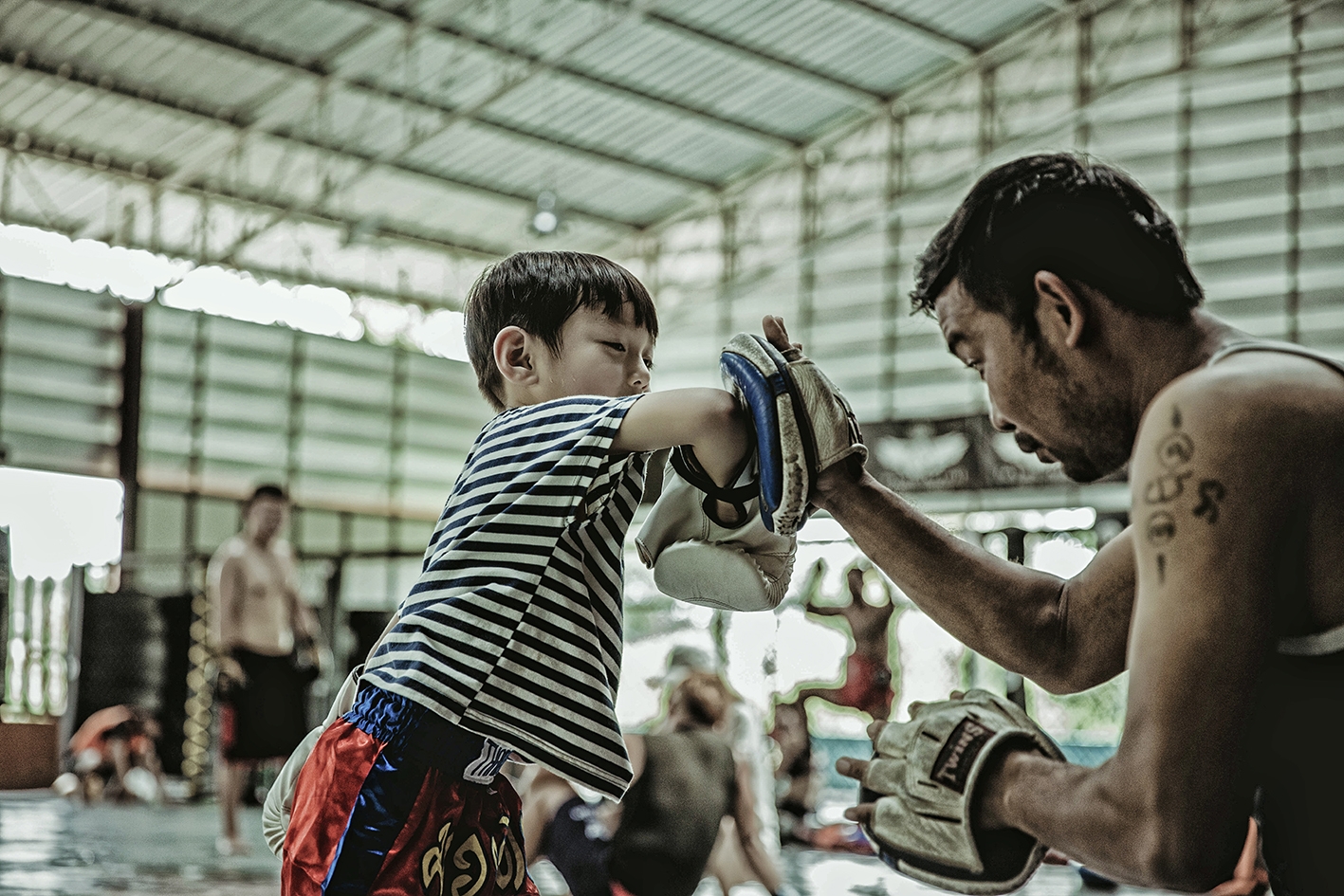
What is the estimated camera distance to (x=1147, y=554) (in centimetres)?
148

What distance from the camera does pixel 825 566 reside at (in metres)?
11.6

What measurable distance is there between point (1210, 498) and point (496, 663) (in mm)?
950


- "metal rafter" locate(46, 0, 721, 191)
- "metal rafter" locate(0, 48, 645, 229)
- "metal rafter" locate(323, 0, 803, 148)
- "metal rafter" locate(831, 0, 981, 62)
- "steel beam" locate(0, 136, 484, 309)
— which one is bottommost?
"steel beam" locate(0, 136, 484, 309)

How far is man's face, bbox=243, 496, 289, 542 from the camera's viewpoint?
820 cm

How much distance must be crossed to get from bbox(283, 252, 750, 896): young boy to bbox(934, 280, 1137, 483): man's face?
0.34m

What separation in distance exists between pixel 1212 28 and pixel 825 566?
9667 millimetres

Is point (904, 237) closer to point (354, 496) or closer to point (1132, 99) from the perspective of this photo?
point (1132, 99)

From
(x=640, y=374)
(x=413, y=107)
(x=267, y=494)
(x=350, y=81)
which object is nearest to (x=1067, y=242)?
(x=640, y=374)

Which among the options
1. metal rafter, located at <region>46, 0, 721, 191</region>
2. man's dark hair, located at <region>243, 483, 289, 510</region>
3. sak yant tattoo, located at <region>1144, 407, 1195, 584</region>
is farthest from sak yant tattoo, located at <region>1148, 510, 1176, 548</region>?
metal rafter, located at <region>46, 0, 721, 191</region>

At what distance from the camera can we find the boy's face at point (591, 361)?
217cm

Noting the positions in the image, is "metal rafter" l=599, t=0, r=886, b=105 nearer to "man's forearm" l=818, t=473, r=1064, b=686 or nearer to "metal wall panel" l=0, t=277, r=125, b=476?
"metal wall panel" l=0, t=277, r=125, b=476

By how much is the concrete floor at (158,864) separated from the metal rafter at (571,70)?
8907 millimetres

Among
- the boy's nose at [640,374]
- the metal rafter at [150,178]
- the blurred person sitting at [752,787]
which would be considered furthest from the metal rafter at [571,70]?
the boy's nose at [640,374]

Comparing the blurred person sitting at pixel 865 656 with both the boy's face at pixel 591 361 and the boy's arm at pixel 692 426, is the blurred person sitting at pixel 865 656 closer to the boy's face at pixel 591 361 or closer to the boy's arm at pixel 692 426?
the boy's face at pixel 591 361
